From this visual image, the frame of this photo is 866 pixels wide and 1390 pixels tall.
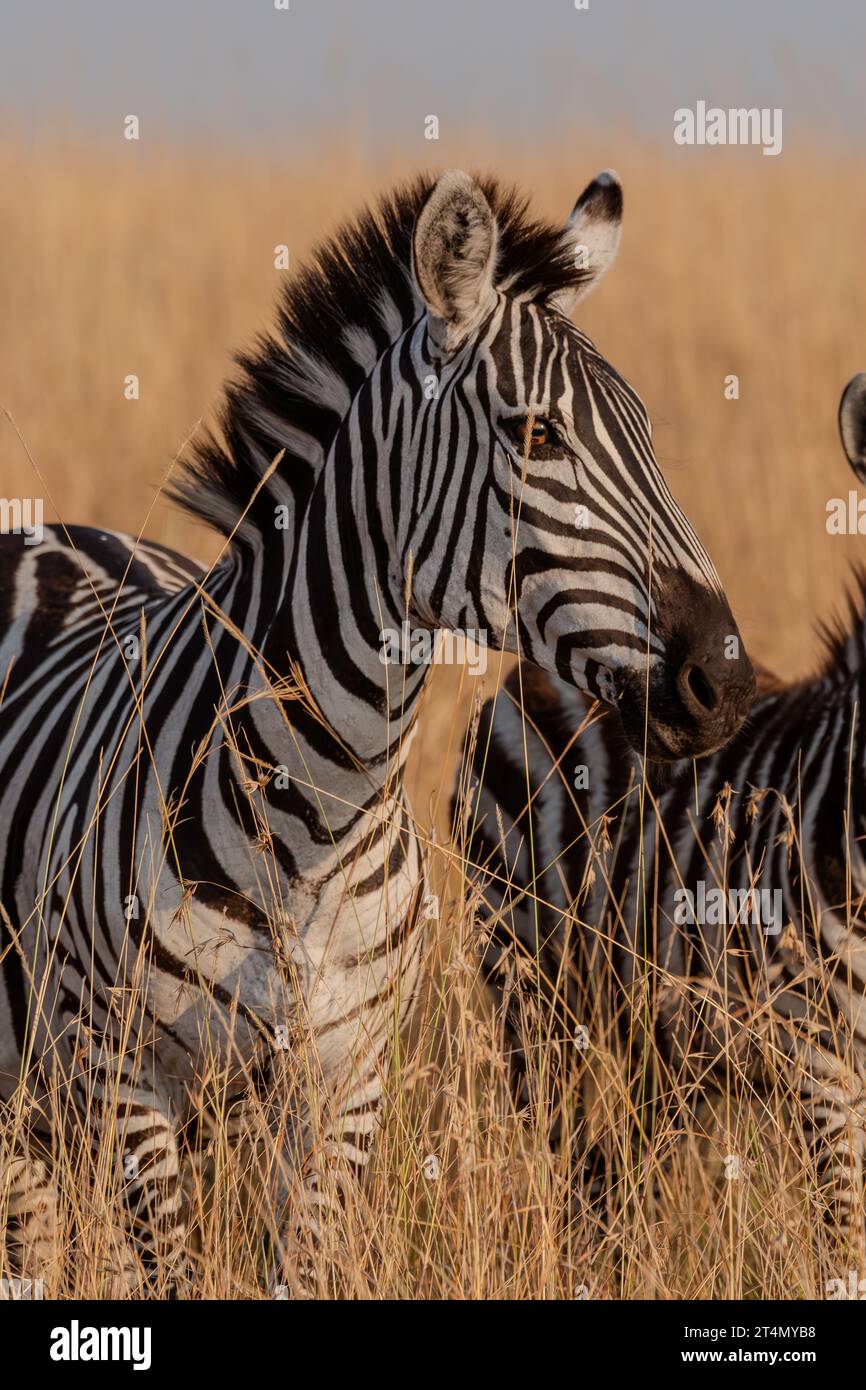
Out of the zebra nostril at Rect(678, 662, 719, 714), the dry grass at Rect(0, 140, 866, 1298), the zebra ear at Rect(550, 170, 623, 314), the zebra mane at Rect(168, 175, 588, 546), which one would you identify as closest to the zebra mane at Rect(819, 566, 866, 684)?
the dry grass at Rect(0, 140, 866, 1298)

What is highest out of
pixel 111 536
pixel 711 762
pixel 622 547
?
pixel 111 536

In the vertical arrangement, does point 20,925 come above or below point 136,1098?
above

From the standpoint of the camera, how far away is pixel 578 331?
3.34m

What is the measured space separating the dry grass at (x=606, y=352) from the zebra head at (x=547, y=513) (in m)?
0.61

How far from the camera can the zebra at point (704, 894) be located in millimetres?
3885

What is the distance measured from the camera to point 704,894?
14.8 ft

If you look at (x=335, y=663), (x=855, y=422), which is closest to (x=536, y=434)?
(x=335, y=663)

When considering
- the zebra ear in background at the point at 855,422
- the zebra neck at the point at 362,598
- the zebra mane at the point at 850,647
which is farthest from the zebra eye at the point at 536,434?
the zebra mane at the point at 850,647

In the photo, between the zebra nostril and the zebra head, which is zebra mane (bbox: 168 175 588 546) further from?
the zebra nostril

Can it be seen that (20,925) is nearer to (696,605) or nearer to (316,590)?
(316,590)

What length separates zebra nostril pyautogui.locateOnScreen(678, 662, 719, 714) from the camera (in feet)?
9.88

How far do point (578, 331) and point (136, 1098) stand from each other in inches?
76.0

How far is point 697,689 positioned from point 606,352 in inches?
388
